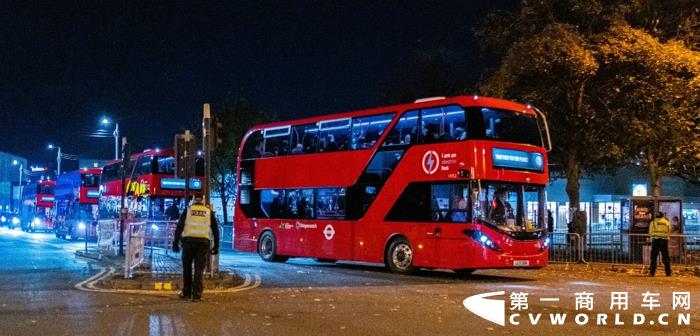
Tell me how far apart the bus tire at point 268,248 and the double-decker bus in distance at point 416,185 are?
0.07 metres

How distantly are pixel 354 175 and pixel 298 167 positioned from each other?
7.99 feet

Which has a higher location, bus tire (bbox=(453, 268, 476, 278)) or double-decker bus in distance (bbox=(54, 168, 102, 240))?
double-decker bus in distance (bbox=(54, 168, 102, 240))

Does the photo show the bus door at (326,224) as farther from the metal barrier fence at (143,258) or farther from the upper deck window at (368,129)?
the metal barrier fence at (143,258)

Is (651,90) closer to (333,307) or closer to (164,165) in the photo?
(333,307)

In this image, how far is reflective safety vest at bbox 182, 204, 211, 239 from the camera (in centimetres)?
1205

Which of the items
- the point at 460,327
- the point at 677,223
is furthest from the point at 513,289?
the point at 677,223

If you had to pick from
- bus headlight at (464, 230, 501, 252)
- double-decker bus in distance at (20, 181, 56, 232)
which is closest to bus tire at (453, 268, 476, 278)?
bus headlight at (464, 230, 501, 252)

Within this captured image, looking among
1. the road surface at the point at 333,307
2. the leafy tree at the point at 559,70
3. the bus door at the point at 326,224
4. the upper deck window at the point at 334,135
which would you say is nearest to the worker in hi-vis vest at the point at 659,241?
the road surface at the point at 333,307

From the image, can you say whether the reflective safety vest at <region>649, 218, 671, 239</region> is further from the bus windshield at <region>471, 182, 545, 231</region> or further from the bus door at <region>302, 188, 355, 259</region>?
the bus door at <region>302, 188, 355, 259</region>

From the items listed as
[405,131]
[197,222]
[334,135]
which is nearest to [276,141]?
[334,135]

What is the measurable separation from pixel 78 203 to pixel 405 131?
28.4 metres

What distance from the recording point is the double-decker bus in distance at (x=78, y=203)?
40.2 meters

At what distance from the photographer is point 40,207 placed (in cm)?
5434

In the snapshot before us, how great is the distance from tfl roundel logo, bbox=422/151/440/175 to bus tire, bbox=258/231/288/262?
6.67m
